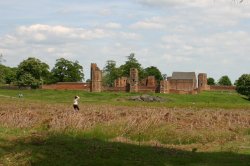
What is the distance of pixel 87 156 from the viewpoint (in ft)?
43.0

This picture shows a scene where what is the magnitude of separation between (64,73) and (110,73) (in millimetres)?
15322

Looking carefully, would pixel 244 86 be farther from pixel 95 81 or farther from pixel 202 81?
pixel 95 81

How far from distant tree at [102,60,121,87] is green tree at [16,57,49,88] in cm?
2894

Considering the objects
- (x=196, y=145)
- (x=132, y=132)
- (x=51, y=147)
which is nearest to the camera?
(x=51, y=147)

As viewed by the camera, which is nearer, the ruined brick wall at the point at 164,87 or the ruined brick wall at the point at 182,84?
the ruined brick wall at the point at 164,87

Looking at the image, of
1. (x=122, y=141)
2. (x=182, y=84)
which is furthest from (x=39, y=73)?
(x=122, y=141)

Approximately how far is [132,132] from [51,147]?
6.32 m

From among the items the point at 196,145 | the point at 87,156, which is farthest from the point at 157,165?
the point at 196,145

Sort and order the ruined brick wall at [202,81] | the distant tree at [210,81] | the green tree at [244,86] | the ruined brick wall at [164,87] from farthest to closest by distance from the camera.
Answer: the distant tree at [210,81]
the ruined brick wall at [202,81]
the green tree at [244,86]
the ruined brick wall at [164,87]

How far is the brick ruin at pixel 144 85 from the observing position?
297 feet

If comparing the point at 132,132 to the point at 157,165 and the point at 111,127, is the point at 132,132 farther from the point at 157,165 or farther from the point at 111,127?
the point at 157,165

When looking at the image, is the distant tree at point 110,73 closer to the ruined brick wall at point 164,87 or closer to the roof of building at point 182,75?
the roof of building at point 182,75

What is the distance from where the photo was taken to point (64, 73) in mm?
134000

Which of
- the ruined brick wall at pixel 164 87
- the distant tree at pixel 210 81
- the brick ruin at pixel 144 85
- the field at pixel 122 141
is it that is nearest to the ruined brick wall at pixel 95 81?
the brick ruin at pixel 144 85
